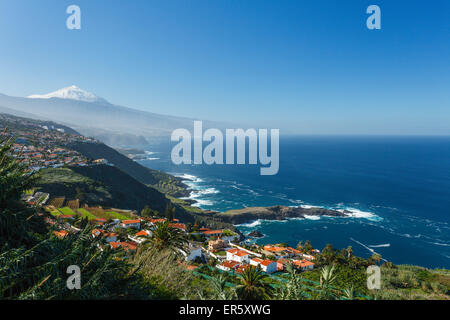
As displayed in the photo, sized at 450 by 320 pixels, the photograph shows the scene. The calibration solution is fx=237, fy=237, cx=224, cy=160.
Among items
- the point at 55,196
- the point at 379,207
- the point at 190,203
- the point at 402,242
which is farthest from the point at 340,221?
the point at 55,196

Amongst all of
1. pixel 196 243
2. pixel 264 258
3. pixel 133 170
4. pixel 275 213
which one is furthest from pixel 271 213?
pixel 133 170

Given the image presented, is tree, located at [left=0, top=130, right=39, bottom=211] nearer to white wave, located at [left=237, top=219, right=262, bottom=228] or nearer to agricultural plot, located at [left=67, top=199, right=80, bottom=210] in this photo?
agricultural plot, located at [left=67, top=199, right=80, bottom=210]

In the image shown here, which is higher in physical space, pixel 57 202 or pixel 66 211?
pixel 57 202

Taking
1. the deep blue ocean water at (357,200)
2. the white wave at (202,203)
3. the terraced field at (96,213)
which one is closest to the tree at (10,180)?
the terraced field at (96,213)

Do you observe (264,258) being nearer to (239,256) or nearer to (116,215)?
(239,256)

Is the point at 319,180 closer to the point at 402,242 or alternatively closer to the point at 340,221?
the point at 340,221

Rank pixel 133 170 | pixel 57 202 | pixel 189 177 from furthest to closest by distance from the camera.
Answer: pixel 189 177 → pixel 133 170 → pixel 57 202

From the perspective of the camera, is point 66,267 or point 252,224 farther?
point 252,224
